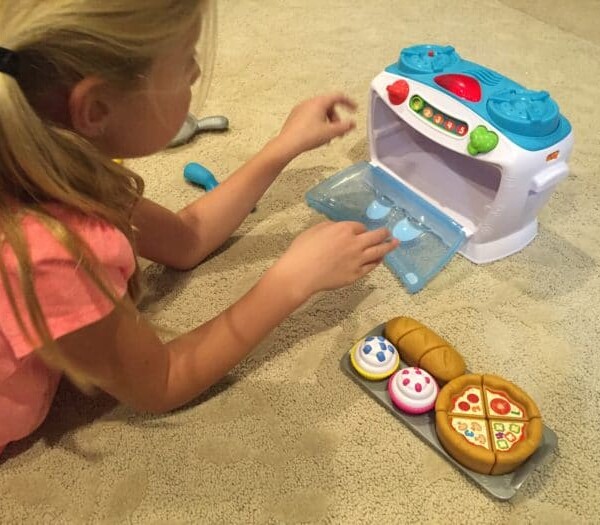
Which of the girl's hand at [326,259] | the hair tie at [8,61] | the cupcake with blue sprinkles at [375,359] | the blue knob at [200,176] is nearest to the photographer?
the hair tie at [8,61]

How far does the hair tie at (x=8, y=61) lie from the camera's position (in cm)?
46

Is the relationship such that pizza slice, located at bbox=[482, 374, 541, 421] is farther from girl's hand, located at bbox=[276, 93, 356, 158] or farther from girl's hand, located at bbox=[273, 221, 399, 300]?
girl's hand, located at bbox=[276, 93, 356, 158]

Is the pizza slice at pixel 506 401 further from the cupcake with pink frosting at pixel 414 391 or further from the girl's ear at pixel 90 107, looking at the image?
the girl's ear at pixel 90 107

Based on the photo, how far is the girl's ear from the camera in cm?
51

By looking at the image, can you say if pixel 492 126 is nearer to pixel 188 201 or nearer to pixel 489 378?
pixel 489 378

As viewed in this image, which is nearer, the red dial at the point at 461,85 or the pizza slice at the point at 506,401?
the pizza slice at the point at 506,401

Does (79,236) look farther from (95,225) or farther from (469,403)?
(469,403)

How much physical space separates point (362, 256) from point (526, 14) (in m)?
1.08

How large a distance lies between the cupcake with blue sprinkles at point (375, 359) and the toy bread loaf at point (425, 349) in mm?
16

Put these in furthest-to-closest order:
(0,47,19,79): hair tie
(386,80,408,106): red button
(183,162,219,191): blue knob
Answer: (183,162,219,191): blue knob < (386,80,408,106): red button < (0,47,19,79): hair tie

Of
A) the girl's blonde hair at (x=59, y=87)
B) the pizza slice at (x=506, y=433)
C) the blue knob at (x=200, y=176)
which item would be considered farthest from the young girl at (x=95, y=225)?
the blue knob at (x=200, y=176)

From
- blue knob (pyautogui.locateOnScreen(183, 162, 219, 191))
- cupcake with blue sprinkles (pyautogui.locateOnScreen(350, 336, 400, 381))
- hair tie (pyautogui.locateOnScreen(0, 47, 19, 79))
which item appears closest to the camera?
hair tie (pyautogui.locateOnScreen(0, 47, 19, 79))

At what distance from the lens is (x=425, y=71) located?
943 millimetres

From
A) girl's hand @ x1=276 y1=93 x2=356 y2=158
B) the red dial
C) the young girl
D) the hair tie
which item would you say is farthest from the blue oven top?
the hair tie
